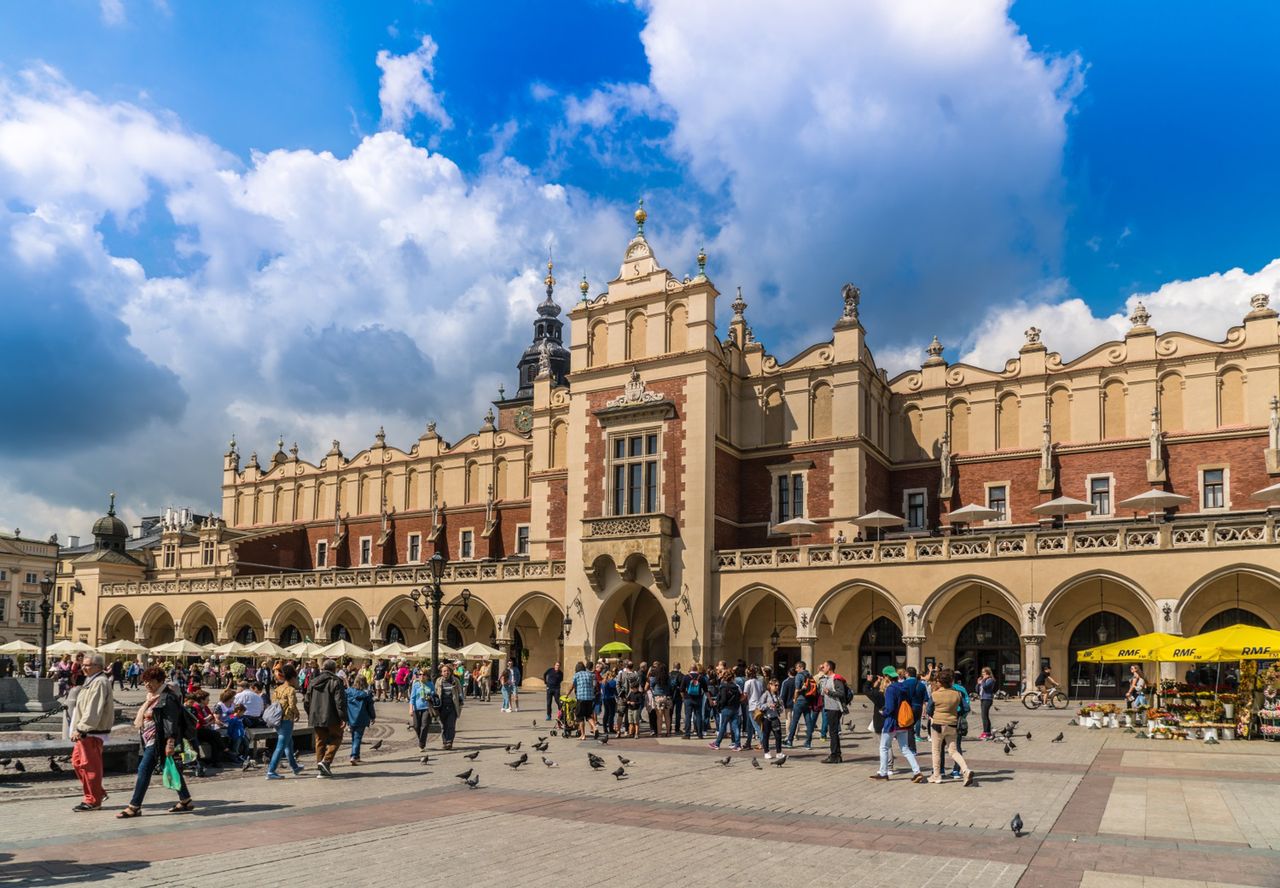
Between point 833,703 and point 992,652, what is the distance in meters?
20.4

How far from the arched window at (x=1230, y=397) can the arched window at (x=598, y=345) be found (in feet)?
70.7

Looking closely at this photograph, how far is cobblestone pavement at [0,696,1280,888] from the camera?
9336 millimetres

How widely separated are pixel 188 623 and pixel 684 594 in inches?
1247

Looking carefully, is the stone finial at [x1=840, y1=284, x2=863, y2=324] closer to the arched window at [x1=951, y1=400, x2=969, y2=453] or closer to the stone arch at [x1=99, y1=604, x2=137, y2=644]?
the arched window at [x1=951, y1=400, x2=969, y2=453]

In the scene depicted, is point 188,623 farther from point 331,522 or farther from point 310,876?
point 310,876

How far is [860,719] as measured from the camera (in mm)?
28500

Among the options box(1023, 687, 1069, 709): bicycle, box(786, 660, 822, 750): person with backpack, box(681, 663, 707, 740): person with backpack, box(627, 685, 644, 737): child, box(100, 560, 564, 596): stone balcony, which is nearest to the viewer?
box(786, 660, 822, 750): person with backpack

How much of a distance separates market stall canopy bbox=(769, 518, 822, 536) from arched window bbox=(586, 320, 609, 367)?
31.1ft

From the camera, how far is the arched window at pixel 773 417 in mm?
42250

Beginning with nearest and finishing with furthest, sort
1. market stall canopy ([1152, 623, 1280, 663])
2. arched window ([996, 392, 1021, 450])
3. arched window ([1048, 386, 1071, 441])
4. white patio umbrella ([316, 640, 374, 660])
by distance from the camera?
market stall canopy ([1152, 623, 1280, 663]) < white patio umbrella ([316, 640, 374, 660]) < arched window ([1048, 386, 1071, 441]) < arched window ([996, 392, 1021, 450])

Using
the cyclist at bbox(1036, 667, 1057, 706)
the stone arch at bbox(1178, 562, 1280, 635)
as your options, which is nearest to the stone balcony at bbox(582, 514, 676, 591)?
the cyclist at bbox(1036, 667, 1057, 706)

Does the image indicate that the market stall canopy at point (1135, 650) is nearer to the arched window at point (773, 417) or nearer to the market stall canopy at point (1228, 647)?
the market stall canopy at point (1228, 647)

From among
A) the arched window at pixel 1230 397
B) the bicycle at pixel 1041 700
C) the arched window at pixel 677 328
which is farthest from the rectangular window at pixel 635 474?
the arched window at pixel 1230 397

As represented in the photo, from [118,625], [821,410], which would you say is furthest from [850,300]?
[118,625]
